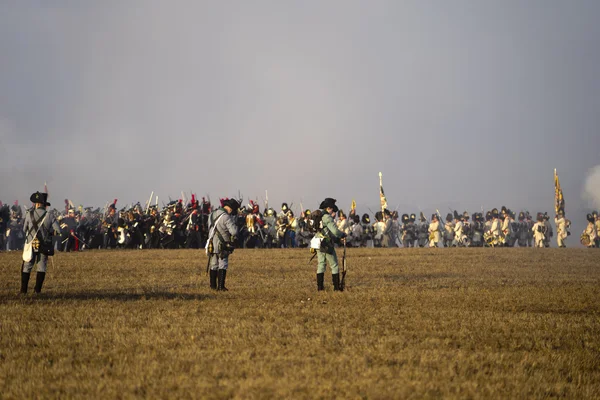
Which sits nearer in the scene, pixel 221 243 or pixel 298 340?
pixel 298 340

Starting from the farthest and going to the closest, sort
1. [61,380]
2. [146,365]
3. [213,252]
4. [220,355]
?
[213,252]
[220,355]
[146,365]
[61,380]

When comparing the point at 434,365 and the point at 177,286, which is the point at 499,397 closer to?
the point at 434,365

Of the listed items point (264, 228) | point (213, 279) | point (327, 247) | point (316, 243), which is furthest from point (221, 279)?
point (264, 228)

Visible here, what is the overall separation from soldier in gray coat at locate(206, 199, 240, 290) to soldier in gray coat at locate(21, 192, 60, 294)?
318cm

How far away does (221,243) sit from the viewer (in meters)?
16.5

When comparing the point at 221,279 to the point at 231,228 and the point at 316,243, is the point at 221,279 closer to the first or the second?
the point at 231,228

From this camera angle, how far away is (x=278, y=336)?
10.0 m

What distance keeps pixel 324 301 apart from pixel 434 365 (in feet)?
19.5

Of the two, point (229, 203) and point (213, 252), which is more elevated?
point (229, 203)

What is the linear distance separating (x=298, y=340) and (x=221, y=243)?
276 inches

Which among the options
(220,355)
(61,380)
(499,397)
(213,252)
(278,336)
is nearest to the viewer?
(499,397)

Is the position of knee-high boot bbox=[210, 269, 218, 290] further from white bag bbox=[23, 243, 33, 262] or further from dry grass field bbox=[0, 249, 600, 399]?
white bag bbox=[23, 243, 33, 262]

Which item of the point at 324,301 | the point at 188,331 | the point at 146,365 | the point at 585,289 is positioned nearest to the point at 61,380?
the point at 146,365

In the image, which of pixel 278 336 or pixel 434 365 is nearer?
pixel 434 365
